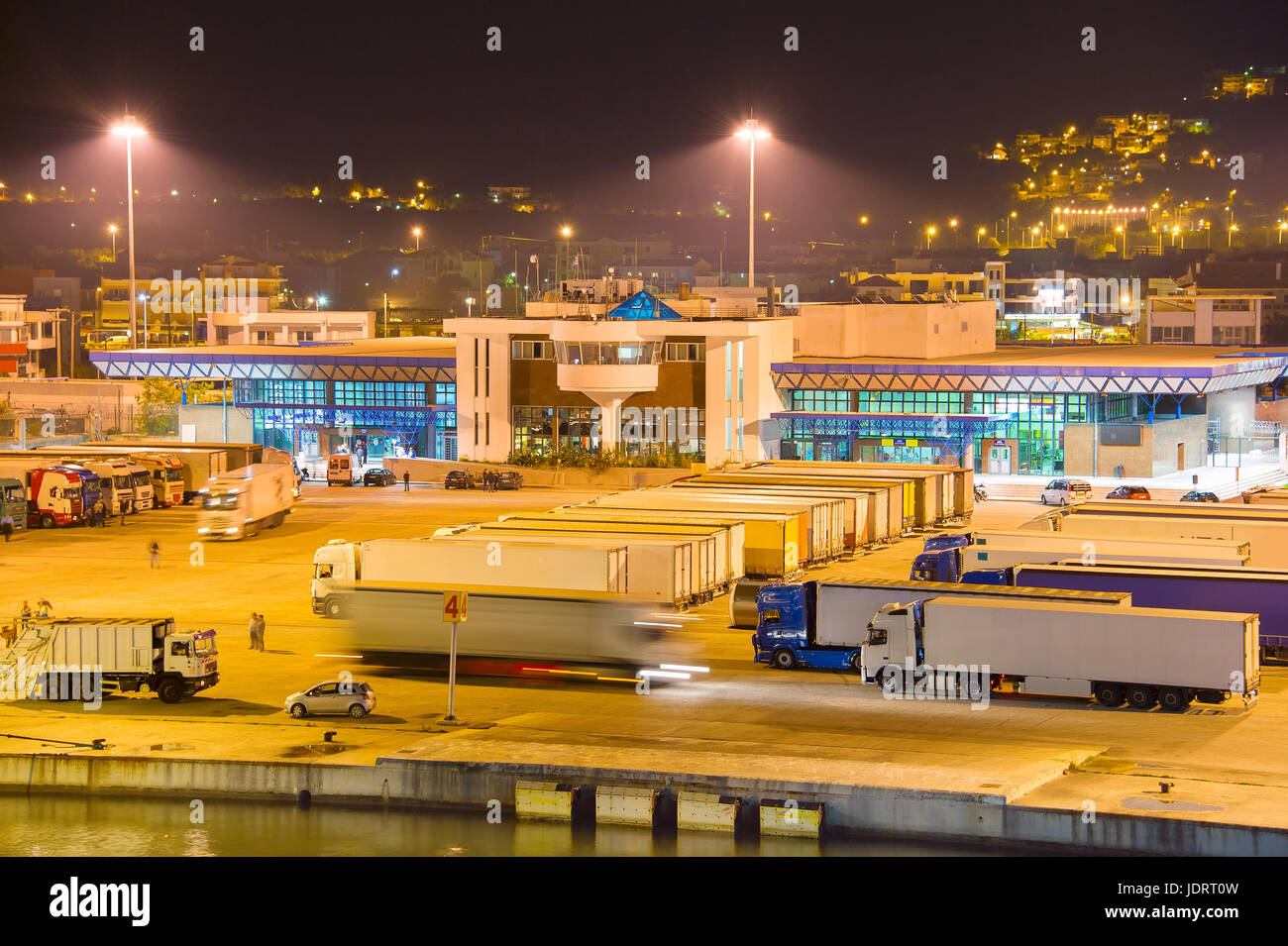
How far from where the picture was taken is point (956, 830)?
952 inches

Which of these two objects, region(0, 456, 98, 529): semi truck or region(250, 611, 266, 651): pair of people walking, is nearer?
region(250, 611, 266, 651): pair of people walking

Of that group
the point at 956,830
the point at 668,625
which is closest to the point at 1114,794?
the point at 956,830

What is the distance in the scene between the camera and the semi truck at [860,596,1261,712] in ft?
101

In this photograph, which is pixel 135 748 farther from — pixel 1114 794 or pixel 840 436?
pixel 840 436

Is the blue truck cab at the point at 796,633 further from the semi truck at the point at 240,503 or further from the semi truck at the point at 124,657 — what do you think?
the semi truck at the point at 240,503

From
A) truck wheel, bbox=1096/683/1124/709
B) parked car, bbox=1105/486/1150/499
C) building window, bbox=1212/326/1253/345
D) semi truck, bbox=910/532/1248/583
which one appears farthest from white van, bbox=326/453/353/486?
building window, bbox=1212/326/1253/345

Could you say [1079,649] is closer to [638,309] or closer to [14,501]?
[14,501]

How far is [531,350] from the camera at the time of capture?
256ft

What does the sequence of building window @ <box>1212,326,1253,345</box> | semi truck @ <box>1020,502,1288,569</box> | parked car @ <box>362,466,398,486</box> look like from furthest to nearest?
building window @ <box>1212,326,1253,345</box> < parked car @ <box>362,466,398,486</box> < semi truck @ <box>1020,502,1288,569</box>

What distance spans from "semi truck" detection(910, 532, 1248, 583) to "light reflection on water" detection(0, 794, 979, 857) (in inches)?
689

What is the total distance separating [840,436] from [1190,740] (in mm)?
51005

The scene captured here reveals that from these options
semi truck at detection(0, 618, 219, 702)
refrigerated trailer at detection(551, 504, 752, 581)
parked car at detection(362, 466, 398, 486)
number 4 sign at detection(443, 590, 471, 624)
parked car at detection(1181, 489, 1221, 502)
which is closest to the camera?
number 4 sign at detection(443, 590, 471, 624)

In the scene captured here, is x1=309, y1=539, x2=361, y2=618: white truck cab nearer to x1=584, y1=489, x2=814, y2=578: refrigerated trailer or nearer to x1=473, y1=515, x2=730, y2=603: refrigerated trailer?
x1=473, y1=515, x2=730, y2=603: refrigerated trailer
